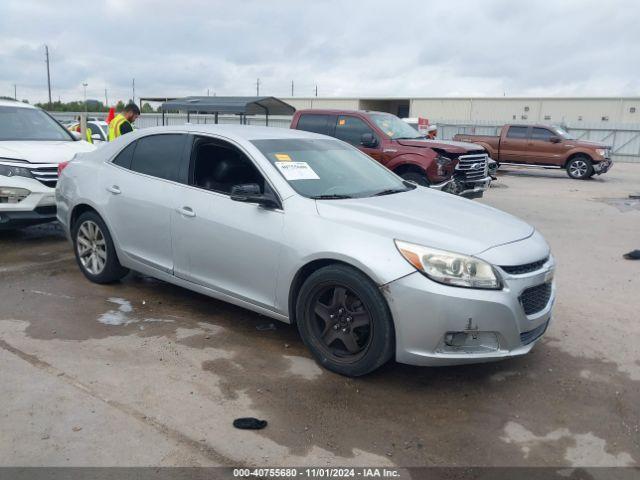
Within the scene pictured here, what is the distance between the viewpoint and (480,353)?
11.1ft

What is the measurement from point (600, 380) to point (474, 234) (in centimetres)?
135

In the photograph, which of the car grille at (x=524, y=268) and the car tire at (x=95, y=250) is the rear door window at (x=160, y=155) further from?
the car grille at (x=524, y=268)

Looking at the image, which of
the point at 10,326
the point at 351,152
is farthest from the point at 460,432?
the point at 10,326

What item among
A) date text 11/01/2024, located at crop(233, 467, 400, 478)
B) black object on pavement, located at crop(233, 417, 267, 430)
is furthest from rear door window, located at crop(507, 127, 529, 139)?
date text 11/01/2024, located at crop(233, 467, 400, 478)

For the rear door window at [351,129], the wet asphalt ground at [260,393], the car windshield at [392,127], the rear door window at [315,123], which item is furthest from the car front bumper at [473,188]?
the wet asphalt ground at [260,393]

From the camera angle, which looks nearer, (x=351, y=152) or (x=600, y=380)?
(x=600, y=380)

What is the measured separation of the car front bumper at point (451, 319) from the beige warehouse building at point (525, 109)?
3093cm

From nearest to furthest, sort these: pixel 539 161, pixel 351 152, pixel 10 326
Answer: pixel 10 326, pixel 351 152, pixel 539 161

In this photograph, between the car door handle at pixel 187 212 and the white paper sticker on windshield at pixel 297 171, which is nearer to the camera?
the white paper sticker on windshield at pixel 297 171

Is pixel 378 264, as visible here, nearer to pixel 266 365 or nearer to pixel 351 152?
pixel 266 365

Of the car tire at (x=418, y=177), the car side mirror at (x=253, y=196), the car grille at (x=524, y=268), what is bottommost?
the car grille at (x=524, y=268)

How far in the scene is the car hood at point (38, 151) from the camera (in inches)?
267

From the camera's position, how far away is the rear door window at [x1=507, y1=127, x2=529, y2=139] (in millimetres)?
19205

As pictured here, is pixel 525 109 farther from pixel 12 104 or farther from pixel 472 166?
pixel 12 104
